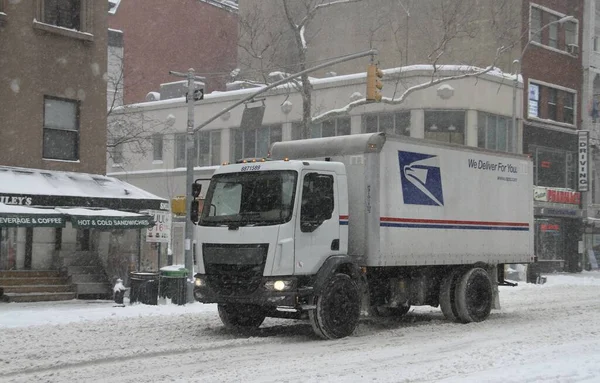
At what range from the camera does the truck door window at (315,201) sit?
43.2 ft

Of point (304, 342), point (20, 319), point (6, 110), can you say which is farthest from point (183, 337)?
point (6, 110)

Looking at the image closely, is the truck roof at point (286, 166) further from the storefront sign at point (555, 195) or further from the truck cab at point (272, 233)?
the storefront sign at point (555, 195)

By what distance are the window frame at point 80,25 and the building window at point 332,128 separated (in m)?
18.7

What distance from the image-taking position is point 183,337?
1381 cm

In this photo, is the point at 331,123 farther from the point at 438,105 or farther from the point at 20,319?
the point at 20,319

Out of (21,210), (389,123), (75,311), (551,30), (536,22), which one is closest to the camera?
(75,311)

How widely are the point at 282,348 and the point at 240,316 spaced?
7.85ft

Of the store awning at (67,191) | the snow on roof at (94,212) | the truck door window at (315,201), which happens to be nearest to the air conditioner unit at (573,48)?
the store awning at (67,191)

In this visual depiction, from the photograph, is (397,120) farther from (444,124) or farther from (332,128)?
(332,128)

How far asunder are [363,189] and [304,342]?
2.75 m

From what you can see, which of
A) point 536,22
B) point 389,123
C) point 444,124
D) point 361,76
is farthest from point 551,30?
point 361,76

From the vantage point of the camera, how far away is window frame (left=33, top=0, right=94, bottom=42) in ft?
69.9

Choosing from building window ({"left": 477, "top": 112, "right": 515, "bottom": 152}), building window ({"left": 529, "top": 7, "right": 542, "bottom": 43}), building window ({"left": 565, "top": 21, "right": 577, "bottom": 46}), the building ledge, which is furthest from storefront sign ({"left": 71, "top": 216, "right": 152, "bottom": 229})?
building window ({"left": 565, "top": 21, "right": 577, "bottom": 46})

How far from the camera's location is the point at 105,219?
1952 cm
